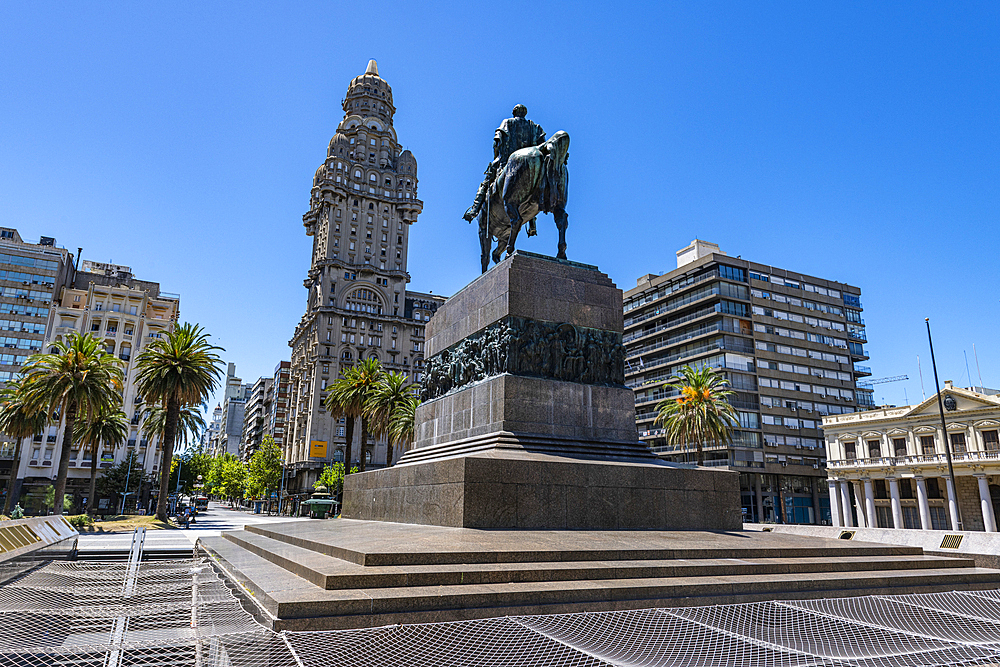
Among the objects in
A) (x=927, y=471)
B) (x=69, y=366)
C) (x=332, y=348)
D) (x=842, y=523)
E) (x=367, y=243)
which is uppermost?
(x=367, y=243)

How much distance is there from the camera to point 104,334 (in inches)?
3169

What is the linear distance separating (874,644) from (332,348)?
84.8 meters

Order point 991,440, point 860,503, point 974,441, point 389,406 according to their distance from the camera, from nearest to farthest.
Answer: point 991,440 → point 389,406 → point 974,441 → point 860,503

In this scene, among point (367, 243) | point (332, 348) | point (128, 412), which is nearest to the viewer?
point (128, 412)

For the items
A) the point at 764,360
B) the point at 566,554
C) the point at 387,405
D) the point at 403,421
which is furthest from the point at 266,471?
the point at 566,554

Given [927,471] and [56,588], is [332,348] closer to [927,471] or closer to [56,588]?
[927,471]

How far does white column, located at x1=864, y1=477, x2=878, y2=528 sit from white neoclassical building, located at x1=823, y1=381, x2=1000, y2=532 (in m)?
0.08

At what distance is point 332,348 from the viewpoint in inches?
3383

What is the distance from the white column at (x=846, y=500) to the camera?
5669 centimetres

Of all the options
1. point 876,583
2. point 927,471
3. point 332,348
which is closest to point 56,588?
point 876,583

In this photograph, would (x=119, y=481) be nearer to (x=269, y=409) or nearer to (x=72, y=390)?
(x=72, y=390)

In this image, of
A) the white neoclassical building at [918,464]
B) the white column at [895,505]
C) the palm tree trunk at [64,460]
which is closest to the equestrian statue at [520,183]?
the palm tree trunk at [64,460]

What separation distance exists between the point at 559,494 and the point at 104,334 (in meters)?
86.9

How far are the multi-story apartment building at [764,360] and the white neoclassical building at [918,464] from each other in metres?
7.15
